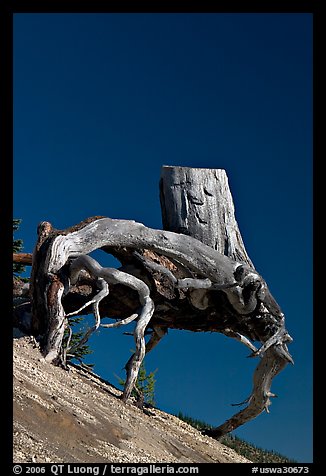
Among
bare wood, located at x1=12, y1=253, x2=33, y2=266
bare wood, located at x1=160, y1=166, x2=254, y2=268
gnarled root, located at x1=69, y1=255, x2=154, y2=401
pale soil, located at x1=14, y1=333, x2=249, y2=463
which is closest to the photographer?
pale soil, located at x1=14, y1=333, x2=249, y2=463

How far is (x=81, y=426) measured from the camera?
25.9 feet

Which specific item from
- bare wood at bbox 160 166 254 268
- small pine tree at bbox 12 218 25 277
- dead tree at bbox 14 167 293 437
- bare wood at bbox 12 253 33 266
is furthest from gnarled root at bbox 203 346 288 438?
small pine tree at bbox 12 218 25 277

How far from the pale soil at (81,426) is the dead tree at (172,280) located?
1.56 ft

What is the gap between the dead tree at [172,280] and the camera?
10273 millimetres

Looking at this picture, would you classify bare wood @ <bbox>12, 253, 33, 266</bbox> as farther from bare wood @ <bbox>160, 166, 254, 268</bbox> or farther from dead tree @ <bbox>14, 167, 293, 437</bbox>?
bare wood @ <bbox>160, 166, 254, 268</bbox>

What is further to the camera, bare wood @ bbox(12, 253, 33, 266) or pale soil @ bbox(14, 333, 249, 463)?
bare wood @ bbox(12, 253, 33, 266)

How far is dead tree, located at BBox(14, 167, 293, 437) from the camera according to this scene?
1027 centimetres

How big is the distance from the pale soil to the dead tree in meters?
0.47

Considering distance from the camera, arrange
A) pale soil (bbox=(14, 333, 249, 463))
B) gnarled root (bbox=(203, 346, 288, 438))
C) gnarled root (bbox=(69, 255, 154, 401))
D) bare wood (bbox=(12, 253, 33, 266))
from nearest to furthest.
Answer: pale soil (bbox=(14, 333, 249, 463)) < gnarled root (bbox=(69, 255, 154, 401)) < bare wood (bbox=(12, 253, 33, 266)) < gnarled root (bbox=(203, 346, 288, 438))

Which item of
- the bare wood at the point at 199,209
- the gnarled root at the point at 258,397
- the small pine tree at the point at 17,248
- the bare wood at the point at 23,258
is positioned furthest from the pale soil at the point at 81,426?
the small pine tree at the point at 17,248

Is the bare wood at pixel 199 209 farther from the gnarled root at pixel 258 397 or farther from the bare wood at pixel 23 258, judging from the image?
the bare wood at pixel 23 258

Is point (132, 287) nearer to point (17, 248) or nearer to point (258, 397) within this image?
point (258, 397)

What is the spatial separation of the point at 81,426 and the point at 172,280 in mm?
3343

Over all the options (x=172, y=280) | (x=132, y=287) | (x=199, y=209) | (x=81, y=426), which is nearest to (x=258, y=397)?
(x=172, y=280)
